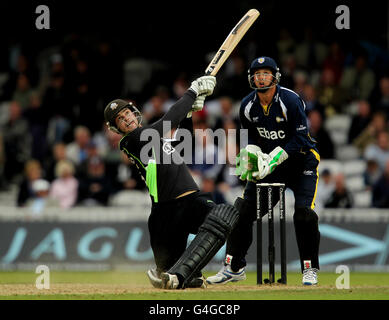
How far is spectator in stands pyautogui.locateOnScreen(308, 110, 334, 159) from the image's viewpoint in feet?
51.2

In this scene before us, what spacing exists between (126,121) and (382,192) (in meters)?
6.76

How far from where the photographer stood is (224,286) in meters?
9.65

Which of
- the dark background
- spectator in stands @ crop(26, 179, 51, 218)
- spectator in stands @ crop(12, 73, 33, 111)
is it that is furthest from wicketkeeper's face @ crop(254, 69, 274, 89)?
spectator in stands @ crop(12, 73, 33, 111)

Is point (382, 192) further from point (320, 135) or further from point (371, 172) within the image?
point (320, 135)

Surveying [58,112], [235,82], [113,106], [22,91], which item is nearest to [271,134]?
[113,106]

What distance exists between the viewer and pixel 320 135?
15.8 metres

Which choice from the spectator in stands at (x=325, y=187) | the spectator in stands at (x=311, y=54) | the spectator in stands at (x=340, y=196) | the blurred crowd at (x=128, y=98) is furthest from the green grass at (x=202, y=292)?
the spectator in stands at (x=311, y=54)

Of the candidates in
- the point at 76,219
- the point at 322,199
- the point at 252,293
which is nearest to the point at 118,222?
the point at 76,219

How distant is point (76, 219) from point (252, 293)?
21.8 feet

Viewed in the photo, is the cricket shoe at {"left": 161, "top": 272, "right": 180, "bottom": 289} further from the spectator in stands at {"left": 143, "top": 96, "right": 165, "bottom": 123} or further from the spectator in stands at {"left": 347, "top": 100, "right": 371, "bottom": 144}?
the spectator in stands at {"left": 347, "top": 100, "right": 371, "bottom": 144}

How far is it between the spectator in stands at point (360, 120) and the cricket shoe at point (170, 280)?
27.5 feet
